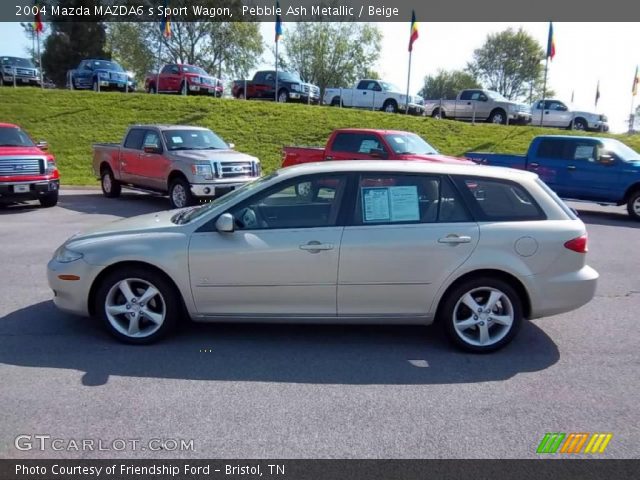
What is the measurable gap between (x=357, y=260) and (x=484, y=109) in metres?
27.0

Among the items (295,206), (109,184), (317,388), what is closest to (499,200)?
(295,206)

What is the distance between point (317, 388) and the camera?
397 centimetres

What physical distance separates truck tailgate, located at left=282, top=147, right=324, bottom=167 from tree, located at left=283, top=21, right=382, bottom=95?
52.4m

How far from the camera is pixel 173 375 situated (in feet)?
13.6

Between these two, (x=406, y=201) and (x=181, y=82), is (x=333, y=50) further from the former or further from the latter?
(x=406, y=201)

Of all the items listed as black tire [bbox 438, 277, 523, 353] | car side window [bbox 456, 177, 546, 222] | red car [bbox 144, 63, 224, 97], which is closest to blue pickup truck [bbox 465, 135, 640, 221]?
car side window [bbox 456, 177, 546, 222]

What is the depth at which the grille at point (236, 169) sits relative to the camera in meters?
12.1

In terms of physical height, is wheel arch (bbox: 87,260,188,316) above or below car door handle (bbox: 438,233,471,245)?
below

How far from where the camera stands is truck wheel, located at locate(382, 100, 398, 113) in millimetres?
29528

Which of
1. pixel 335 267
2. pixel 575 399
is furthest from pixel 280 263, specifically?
pixel 575 399

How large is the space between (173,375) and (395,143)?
942 cm

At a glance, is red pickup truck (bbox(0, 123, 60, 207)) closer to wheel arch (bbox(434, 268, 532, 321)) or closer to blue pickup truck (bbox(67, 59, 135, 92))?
wheel arch (bbox(434, 268, 532, 321))
